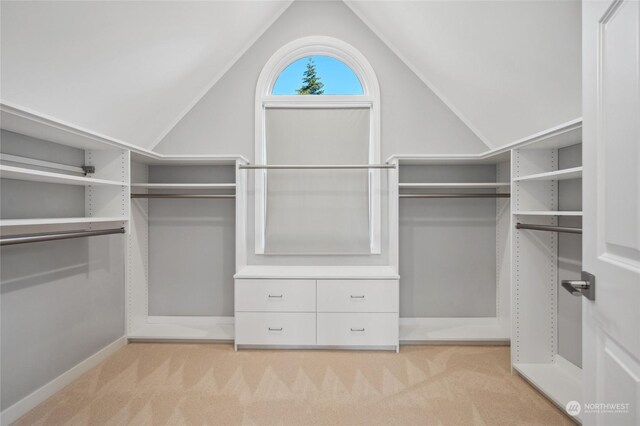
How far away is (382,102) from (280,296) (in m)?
1.96

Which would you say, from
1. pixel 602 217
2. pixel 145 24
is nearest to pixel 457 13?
pixel 602 217

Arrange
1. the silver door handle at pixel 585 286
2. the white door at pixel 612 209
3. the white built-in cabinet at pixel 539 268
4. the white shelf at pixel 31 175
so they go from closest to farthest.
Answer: the white door at pixel 612 209
the silver door handle at pixel 585 286
the white shelf at pixel 31 175
the white built-in cabinet at pixel 539 268

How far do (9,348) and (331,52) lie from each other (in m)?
3.14

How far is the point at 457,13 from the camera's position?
2.07 metres

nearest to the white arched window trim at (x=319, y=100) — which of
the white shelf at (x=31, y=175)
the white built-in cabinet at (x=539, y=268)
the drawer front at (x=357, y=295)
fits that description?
the drawer front at (x=357, y=295)

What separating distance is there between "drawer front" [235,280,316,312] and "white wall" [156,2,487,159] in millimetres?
1237

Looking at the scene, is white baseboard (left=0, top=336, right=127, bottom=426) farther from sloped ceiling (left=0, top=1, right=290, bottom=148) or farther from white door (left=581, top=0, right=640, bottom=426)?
white door (left=581, top=0, right=640, bottom=426)

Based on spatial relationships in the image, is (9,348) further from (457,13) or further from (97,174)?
(457,13)

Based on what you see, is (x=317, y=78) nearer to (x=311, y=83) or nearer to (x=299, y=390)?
(x=311, y=83)

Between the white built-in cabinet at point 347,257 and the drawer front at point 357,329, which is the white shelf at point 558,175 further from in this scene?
the drawer front at point 357,329

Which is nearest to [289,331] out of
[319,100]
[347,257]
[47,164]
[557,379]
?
[347,257]

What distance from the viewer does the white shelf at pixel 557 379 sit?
1855 mm

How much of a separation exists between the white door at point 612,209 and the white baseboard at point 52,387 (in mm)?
2538

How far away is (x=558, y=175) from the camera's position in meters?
1.81
